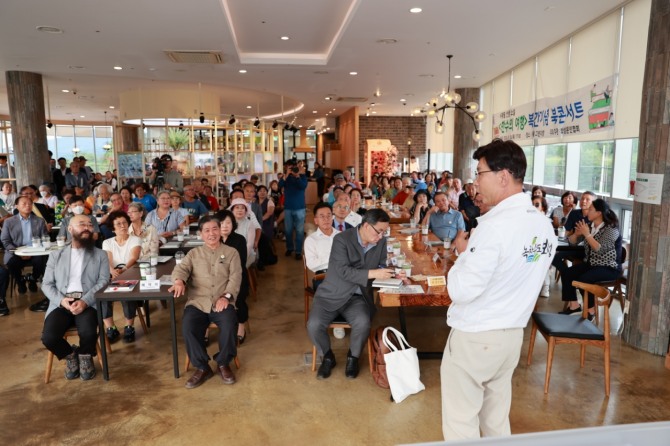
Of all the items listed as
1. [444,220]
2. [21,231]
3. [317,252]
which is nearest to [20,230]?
[21,231]

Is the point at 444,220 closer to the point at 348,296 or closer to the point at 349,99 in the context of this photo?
the point at 348,296

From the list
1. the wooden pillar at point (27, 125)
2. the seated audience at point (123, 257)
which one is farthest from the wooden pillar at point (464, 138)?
the wooden pillar at point (27, 125)

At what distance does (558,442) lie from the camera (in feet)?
2.36

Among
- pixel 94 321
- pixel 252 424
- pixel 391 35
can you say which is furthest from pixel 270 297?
pixel 391 35

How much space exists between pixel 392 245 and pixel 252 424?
2.36 metres

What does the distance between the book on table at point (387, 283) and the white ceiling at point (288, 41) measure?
3427mm

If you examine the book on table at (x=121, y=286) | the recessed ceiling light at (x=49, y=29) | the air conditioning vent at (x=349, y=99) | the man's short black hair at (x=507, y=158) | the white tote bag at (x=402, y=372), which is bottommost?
the white tote bag at (x=402, y=372)

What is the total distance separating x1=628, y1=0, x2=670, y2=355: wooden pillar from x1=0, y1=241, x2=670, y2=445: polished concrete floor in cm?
28

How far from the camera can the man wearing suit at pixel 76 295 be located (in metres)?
3.67

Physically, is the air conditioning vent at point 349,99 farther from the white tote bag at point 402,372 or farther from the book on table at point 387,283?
the white tote bag at point 402,372

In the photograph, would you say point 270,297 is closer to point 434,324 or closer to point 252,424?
point 434,324

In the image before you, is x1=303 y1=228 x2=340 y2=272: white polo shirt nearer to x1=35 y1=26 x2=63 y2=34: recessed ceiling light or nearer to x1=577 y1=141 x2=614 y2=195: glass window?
x1=577 y1=141 x2=614 y2=195: glass window

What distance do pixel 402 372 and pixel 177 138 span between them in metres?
9.93

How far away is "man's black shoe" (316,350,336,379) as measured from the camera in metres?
3.76
